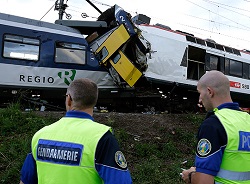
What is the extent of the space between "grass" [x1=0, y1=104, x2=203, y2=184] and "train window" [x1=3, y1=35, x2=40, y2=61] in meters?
2.70

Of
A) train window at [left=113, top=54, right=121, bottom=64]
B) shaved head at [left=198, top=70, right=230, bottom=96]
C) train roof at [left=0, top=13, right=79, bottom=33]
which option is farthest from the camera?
train window at [left=113, top=54, right=121, bottom=64]

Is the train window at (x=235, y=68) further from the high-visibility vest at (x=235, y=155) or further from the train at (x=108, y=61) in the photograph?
the high-visibility vest at (x=235, y=155)

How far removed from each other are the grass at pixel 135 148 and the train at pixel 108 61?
2.72m

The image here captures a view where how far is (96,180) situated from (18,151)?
366cm

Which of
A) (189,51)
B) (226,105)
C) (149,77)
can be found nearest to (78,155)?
(226,105)

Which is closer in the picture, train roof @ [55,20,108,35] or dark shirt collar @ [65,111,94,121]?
dark shirt collar @ [65,111,94,121]

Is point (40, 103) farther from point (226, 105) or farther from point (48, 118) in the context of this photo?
point (226, 105)

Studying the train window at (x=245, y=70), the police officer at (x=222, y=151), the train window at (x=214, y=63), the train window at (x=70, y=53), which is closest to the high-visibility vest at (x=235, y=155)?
the police officer at (x=222, y=151)

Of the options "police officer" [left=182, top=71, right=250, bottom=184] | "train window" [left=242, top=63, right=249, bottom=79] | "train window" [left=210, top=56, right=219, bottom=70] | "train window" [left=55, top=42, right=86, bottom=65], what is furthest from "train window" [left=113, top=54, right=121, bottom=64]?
"police officer" [left=182, top=71, right=250, bottom=184]

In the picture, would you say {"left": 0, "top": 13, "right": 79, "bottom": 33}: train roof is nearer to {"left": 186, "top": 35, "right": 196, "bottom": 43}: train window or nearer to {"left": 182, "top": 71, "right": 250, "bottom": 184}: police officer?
{"left": 186, "top": 35, "right": 196, "bottom": 43}: train window

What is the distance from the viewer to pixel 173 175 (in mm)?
5090

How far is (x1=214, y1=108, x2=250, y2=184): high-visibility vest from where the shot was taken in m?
2.13

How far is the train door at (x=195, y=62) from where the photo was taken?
12523 millimetres

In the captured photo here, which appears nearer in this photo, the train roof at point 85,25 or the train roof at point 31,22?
the train roof at point 31,22
